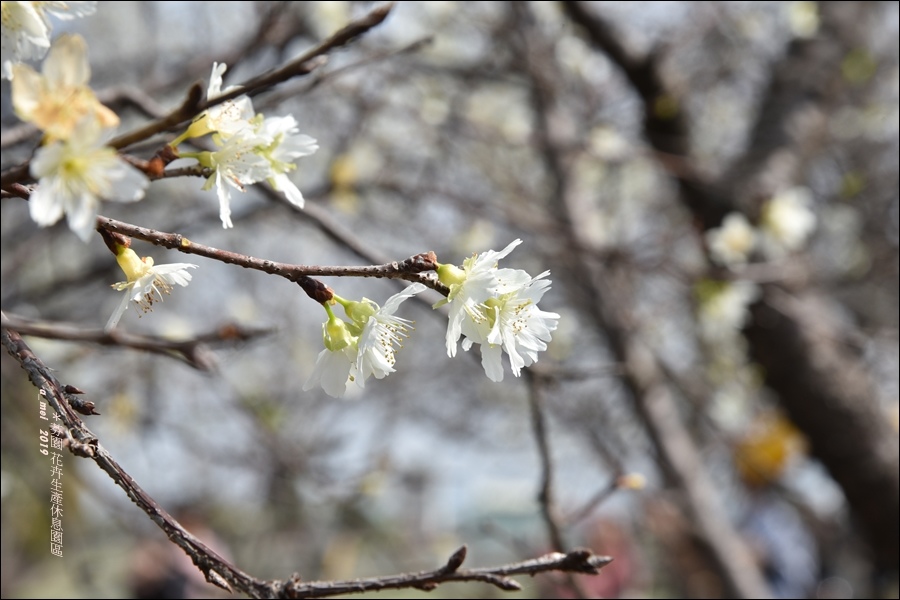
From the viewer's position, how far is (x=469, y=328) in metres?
1.05

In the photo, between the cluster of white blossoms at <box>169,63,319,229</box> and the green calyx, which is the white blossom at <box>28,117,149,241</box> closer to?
the cluster of white blossoms at <box>169,63,319,229</box>

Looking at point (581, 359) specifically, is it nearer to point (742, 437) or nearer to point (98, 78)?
point (742, 437)

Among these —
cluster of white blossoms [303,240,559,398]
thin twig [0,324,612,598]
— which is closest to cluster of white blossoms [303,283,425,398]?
cluster of white blossoms [303,240,559,398]

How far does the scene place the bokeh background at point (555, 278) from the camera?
306cm

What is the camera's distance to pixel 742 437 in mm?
6055

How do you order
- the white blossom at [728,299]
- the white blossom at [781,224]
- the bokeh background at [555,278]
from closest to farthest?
the bokeh background at [555,278]
the white blossom at [728,299]
the white blossom at [781,224]

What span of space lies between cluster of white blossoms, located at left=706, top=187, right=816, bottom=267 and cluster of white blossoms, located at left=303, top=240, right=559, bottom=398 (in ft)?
9.14

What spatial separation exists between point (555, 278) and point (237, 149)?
415 cm

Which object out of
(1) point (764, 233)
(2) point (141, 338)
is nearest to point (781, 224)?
(1) point (764, 233)

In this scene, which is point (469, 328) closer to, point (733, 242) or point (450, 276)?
point (450, 276)

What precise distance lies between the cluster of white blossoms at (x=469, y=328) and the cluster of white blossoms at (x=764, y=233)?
279cm

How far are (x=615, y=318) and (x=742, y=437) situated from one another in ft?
8.58

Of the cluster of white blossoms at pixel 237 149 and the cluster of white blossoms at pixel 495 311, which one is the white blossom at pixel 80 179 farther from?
the cluster of white blossoms at pixel 495 311

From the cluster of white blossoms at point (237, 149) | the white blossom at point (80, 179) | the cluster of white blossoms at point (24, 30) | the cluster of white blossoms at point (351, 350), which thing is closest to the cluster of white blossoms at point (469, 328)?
the cluster of white blossoms at point (351, 350)
